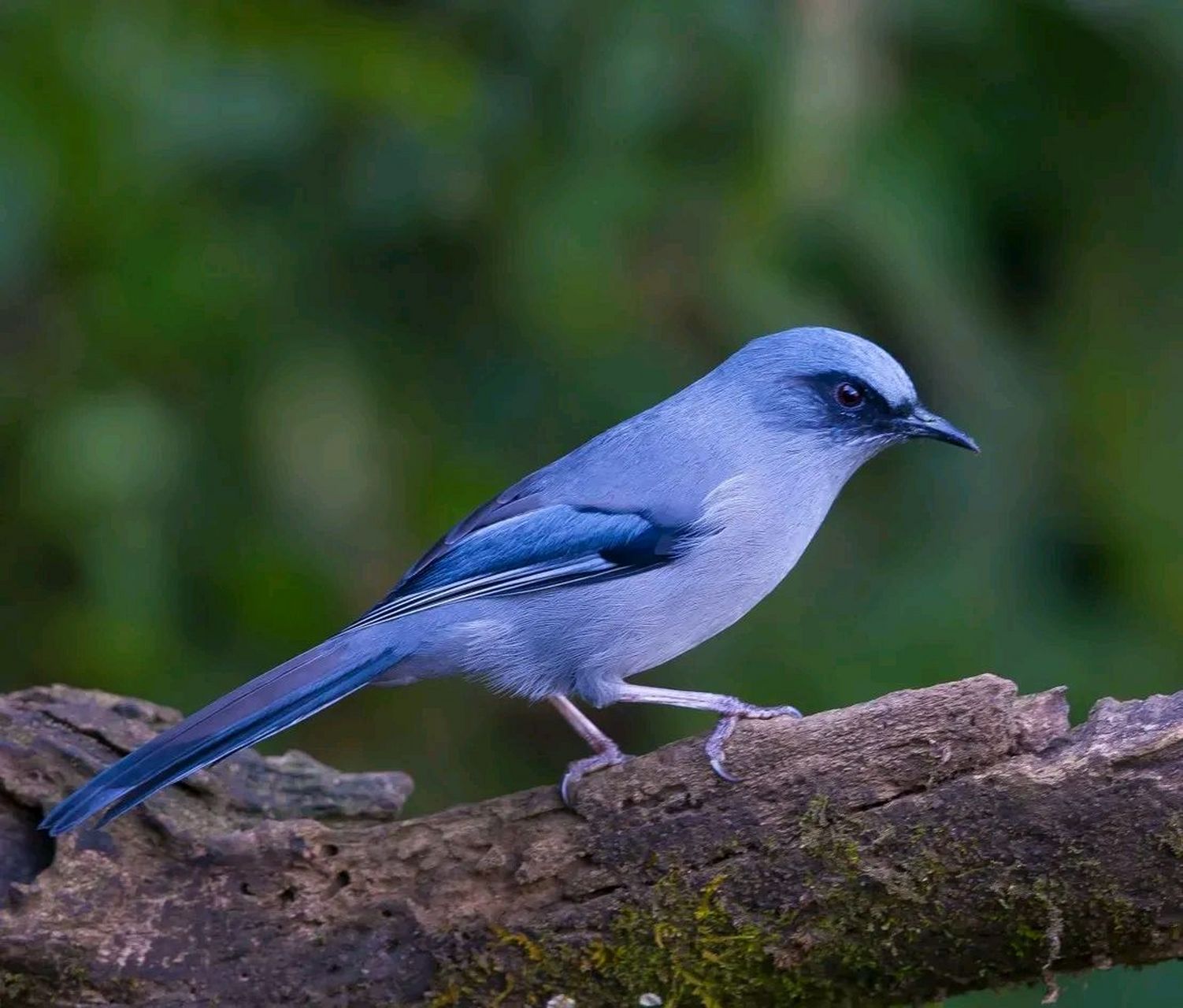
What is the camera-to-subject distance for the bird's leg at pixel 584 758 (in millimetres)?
3781

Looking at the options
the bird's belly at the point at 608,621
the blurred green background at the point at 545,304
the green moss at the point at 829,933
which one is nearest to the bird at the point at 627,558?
the bird's belly at the point at 608,621

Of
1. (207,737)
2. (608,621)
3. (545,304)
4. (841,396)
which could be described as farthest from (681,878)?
(545,304)

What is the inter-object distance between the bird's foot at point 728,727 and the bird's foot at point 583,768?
0.27m

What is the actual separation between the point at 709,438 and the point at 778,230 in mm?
1044

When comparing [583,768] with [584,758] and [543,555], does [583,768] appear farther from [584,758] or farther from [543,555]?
[543,555]

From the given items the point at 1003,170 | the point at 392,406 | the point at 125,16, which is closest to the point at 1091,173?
the point at 1003,170

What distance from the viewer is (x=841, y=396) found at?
4430mm

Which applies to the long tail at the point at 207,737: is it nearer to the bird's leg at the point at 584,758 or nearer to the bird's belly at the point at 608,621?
the bird's belly at the point at 608,621

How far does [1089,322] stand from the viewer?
18.0 ft

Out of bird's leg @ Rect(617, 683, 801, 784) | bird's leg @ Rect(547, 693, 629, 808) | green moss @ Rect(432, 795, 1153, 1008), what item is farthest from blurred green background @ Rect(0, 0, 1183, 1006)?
green moss @ Rect(432, 795, 1153, 1008)

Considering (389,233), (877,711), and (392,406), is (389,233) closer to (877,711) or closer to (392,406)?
(392,406)

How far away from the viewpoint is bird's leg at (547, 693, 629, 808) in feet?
12.4

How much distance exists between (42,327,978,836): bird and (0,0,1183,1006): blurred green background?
84 cm

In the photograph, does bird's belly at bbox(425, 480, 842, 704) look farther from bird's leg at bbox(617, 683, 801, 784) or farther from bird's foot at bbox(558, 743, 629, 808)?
bird's foot at bbox(558, 743, 629, 808)
